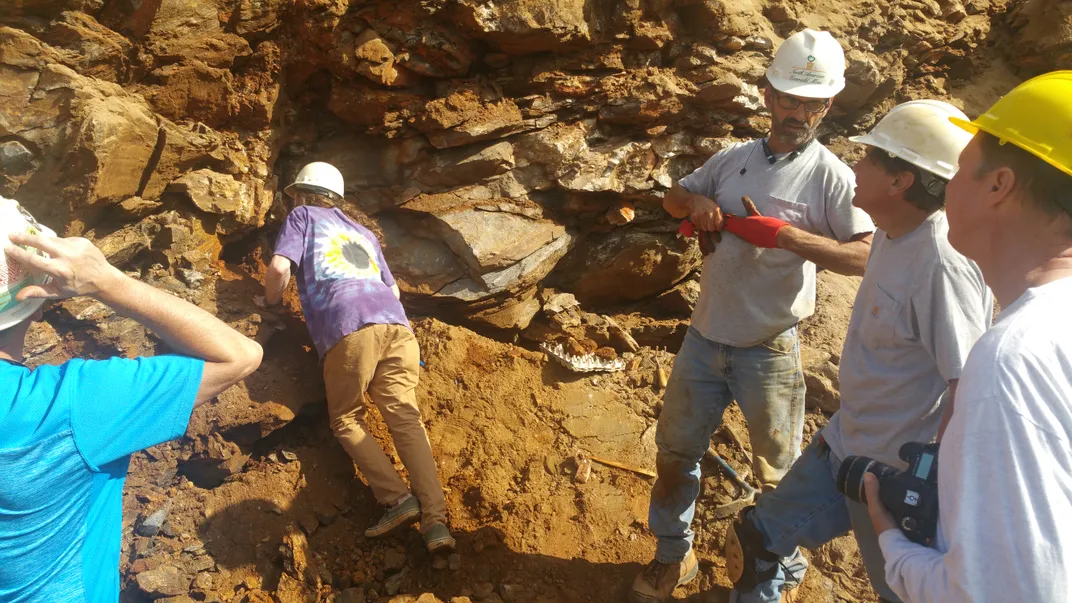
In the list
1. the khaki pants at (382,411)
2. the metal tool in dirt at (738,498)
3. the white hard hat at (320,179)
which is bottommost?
the metal tool in dirt at (738,498)

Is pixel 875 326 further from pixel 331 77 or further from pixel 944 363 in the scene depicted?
pixel 331 77

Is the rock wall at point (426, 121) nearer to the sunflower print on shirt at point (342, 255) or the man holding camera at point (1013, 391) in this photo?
the sunflower print on shirt at point (342, 255)

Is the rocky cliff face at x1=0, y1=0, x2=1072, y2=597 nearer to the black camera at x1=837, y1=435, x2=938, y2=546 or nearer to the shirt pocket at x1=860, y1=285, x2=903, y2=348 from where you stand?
the shirt pocket at x1=860, y1=285, x2=903, y2=348

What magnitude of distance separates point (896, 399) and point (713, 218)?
1238mm

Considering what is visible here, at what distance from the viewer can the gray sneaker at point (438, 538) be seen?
11.7 ft

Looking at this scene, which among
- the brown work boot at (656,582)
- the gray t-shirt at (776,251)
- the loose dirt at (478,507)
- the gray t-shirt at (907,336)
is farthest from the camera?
the loose dirt at (478,507)

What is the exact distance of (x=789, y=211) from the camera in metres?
3.14

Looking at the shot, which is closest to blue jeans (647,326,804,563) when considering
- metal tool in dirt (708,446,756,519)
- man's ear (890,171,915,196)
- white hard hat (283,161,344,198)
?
metal tool in dirt (708,446,756,519)

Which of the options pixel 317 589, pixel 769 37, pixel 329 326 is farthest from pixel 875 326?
pixel 769 37

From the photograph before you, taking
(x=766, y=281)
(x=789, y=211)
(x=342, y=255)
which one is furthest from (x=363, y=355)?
(x=789, y=211)

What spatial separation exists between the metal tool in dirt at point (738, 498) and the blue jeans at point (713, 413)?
0.65 m

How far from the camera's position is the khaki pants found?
369 cm

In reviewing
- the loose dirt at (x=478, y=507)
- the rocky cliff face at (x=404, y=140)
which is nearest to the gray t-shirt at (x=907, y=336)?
the loose dirt at (x=478, y=507)

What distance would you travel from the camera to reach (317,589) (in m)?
3.48
